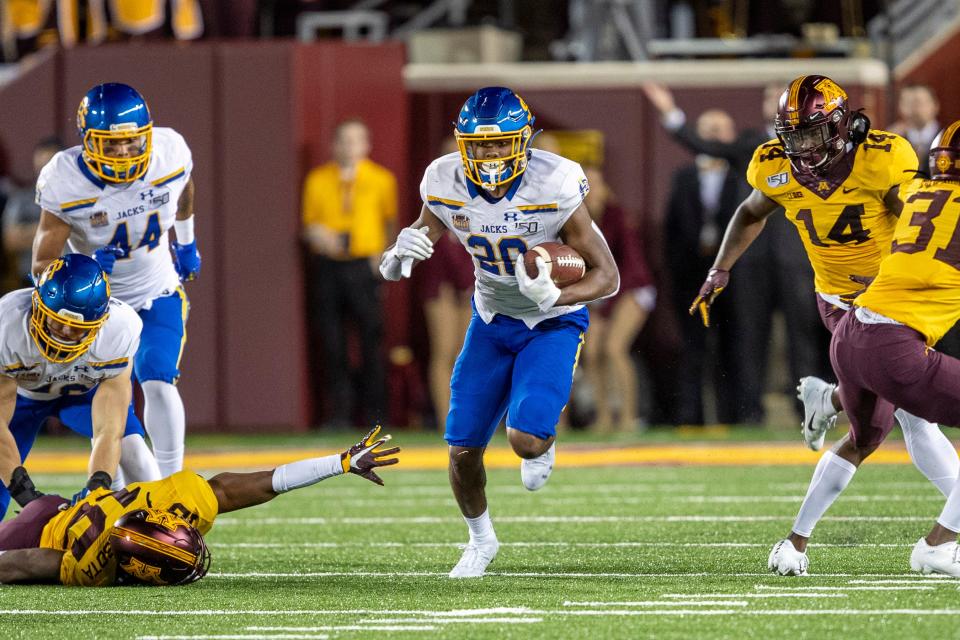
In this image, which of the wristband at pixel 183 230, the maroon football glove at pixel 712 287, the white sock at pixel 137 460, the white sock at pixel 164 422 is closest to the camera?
the maroon football glove at pixel 712 287

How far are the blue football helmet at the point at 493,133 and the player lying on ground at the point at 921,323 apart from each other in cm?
120

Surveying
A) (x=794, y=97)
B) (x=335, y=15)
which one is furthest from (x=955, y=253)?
(x=335, y=15)

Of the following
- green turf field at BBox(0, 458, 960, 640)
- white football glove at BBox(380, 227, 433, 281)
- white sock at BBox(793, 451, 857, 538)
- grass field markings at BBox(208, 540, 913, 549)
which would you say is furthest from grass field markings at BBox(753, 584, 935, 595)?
white football glove at BBox(380, 227, 433, 281)

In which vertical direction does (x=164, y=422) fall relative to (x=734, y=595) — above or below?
below

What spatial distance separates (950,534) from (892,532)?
3.92 ft

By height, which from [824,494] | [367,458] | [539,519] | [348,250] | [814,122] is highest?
[814,122]

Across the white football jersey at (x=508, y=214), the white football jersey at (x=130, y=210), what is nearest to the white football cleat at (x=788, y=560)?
the white football jersey at (x=508, y=214)

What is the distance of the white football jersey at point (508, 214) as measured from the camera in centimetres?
547

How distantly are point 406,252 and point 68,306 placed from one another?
1.15 meters

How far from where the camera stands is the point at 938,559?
16.6ft

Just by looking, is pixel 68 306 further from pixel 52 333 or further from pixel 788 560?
pixel 788 560

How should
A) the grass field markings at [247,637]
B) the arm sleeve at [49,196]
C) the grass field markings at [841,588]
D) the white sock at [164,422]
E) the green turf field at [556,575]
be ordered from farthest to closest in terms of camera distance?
the white sock at [164,422] < the arm sleeve at [49,196] < the grass field markings at [841,588] < the green turf field at [556,575] < the grass field markings at [247,637]

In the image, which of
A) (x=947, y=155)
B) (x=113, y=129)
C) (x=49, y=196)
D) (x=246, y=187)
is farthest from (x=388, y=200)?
(x=947, y=155)

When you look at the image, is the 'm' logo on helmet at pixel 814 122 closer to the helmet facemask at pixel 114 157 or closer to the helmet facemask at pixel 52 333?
the helmet facemask at pixel 52 333
